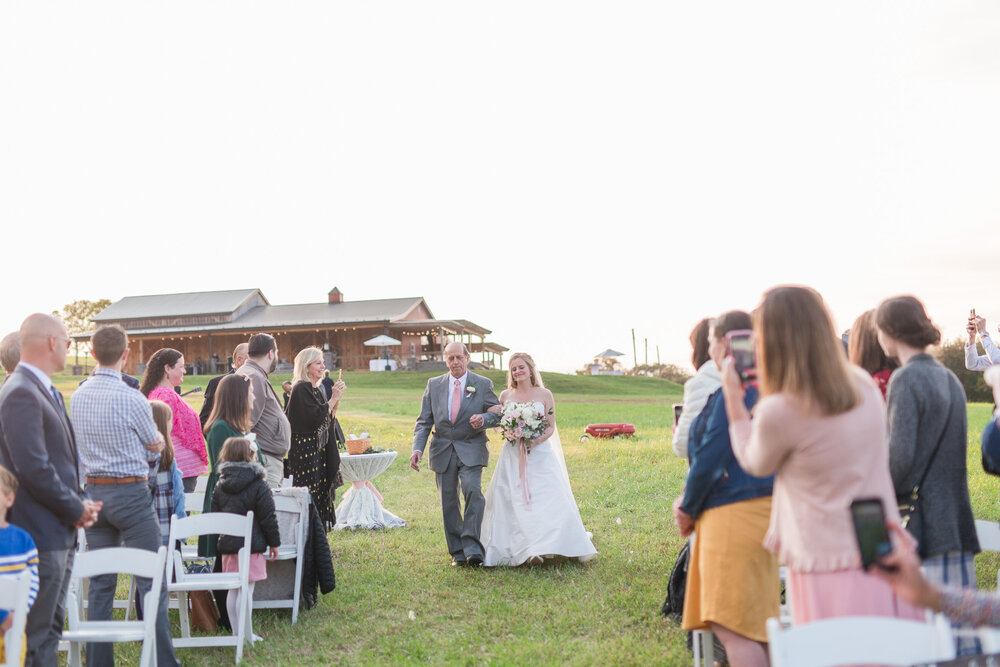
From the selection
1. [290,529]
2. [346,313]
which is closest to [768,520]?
[290,529]

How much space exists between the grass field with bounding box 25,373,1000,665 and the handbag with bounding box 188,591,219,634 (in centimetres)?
35

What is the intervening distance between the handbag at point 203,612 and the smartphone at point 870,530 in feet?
18.3

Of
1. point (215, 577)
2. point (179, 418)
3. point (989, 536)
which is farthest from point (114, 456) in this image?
point (989, 536)

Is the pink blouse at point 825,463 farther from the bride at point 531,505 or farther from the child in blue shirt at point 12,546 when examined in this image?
the bride at point 531,505

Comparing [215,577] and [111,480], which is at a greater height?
[111,480]

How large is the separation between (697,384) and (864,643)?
211 centimetres

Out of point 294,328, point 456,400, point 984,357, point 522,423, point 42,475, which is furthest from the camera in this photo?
point 294,328

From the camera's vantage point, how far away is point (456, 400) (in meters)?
9.15

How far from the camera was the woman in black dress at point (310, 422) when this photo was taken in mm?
8930

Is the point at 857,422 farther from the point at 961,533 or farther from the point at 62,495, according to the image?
the point at 62,495

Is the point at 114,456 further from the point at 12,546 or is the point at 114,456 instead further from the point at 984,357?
the point at 984,357

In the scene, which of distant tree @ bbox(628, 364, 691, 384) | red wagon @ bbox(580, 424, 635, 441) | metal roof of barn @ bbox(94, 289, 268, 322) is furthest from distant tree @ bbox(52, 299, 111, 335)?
red wagon @ bbox(580, 424, 635, 441)

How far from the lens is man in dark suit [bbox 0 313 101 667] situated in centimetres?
429

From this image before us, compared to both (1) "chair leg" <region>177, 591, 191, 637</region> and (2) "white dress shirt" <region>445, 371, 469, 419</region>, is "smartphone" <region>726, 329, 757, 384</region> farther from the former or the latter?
(2) "white dress shirt" <region>445, 371, 469, 419</region>
